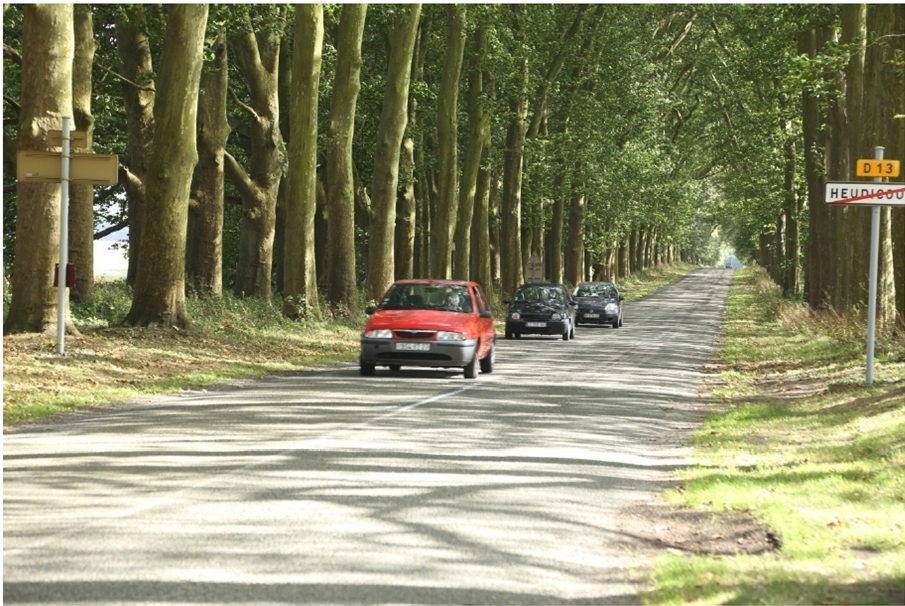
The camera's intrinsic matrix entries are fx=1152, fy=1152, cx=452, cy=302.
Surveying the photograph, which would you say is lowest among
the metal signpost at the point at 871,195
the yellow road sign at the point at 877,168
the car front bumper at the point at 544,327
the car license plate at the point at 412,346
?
the car front bumper at the point at 544,327

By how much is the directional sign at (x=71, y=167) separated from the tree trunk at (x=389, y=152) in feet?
45.8

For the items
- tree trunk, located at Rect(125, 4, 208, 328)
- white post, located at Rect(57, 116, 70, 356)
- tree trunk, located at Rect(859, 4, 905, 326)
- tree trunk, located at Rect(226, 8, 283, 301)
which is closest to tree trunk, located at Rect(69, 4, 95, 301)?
tree trunk, located at Rect(125, 4, 208, 328)

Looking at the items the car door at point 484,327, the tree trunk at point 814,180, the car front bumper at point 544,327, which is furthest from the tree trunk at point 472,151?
the car door at point 484,327

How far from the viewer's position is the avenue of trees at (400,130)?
813 inches

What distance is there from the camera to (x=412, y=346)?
19.2m

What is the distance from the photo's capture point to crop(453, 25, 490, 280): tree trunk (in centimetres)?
3872

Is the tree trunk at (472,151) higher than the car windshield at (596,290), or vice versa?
the tree trunk at (472,151)

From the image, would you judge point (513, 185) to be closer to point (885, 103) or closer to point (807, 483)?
point (885, 103)

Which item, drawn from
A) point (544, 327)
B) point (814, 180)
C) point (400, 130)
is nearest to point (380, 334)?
point (400, 130)

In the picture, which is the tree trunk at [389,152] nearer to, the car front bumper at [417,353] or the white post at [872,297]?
the car front bumper at [417,353]

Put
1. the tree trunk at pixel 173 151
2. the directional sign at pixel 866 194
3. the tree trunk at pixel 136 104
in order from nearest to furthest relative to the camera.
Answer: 1. the directional sign at pixel 866 194
2. the tree trunk at pixel 173 151
3. the tree trunk at pixel 136 104

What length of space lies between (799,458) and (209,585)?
7.12 metres

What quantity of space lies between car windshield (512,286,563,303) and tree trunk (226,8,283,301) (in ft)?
24.9

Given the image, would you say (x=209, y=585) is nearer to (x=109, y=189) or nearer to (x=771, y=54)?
(x=771, y=54)
